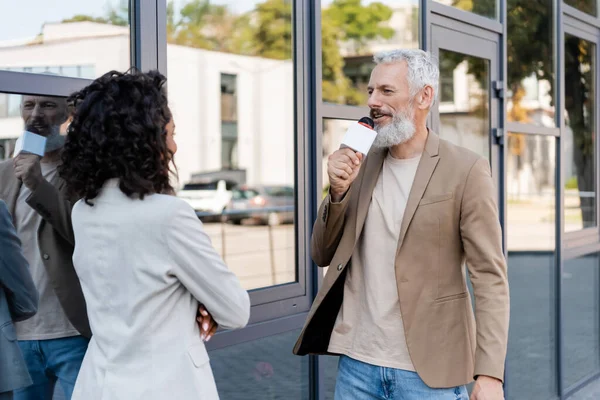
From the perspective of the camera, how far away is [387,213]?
248cm

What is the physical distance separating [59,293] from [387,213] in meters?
1.09

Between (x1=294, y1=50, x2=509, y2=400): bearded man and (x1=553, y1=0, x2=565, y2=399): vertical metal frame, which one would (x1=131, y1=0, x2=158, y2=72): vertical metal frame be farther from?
(x1=553, y1=0, x2=565, y2=399): vertical metal frame

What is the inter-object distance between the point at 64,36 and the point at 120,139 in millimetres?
1150

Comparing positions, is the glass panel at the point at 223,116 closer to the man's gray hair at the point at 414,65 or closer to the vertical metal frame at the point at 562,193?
the vertical metal frame at the point at 562,193

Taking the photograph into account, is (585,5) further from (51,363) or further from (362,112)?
(51,363)

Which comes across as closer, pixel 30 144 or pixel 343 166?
pixel 343 166

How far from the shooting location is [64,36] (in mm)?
2807

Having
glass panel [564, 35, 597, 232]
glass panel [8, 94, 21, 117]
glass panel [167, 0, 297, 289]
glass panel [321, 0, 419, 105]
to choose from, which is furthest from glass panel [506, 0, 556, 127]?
glass panel [167, 0, 297, 289]

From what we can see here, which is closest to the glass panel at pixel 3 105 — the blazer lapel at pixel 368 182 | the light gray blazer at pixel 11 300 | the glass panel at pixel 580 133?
the light gray blazer at pixel 11 300

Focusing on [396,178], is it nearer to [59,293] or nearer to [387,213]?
[387,213]

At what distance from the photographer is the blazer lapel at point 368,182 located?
2488mm

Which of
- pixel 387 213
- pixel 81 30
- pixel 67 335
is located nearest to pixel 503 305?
pixel 387 213

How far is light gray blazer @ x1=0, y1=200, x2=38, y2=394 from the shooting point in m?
2.36

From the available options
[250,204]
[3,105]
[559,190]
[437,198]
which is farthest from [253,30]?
[437,198]
